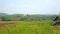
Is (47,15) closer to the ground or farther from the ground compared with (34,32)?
farther from the ground

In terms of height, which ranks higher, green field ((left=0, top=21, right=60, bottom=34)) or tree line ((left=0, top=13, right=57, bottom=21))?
tree line ((left=0, top=13, right=57, bottom=21))

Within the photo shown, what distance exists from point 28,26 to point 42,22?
0.75 ft

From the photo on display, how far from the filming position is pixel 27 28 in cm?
226

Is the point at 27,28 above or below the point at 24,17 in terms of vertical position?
below

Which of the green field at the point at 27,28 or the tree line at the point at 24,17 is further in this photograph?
the tree line at the point at 24,17

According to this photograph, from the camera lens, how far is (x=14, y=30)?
2.23m

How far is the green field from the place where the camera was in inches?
87.6

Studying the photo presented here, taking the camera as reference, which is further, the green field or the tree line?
the tree line

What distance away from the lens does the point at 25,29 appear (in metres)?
2.25

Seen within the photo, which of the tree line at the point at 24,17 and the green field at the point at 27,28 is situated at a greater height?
the tree line at the point at 24,17

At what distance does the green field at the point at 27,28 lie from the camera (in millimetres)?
2225

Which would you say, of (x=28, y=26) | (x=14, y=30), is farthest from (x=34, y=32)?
(x=14, y=30)

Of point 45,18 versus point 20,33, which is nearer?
point 20,33

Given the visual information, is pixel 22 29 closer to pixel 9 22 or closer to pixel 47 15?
pixel 9 22
